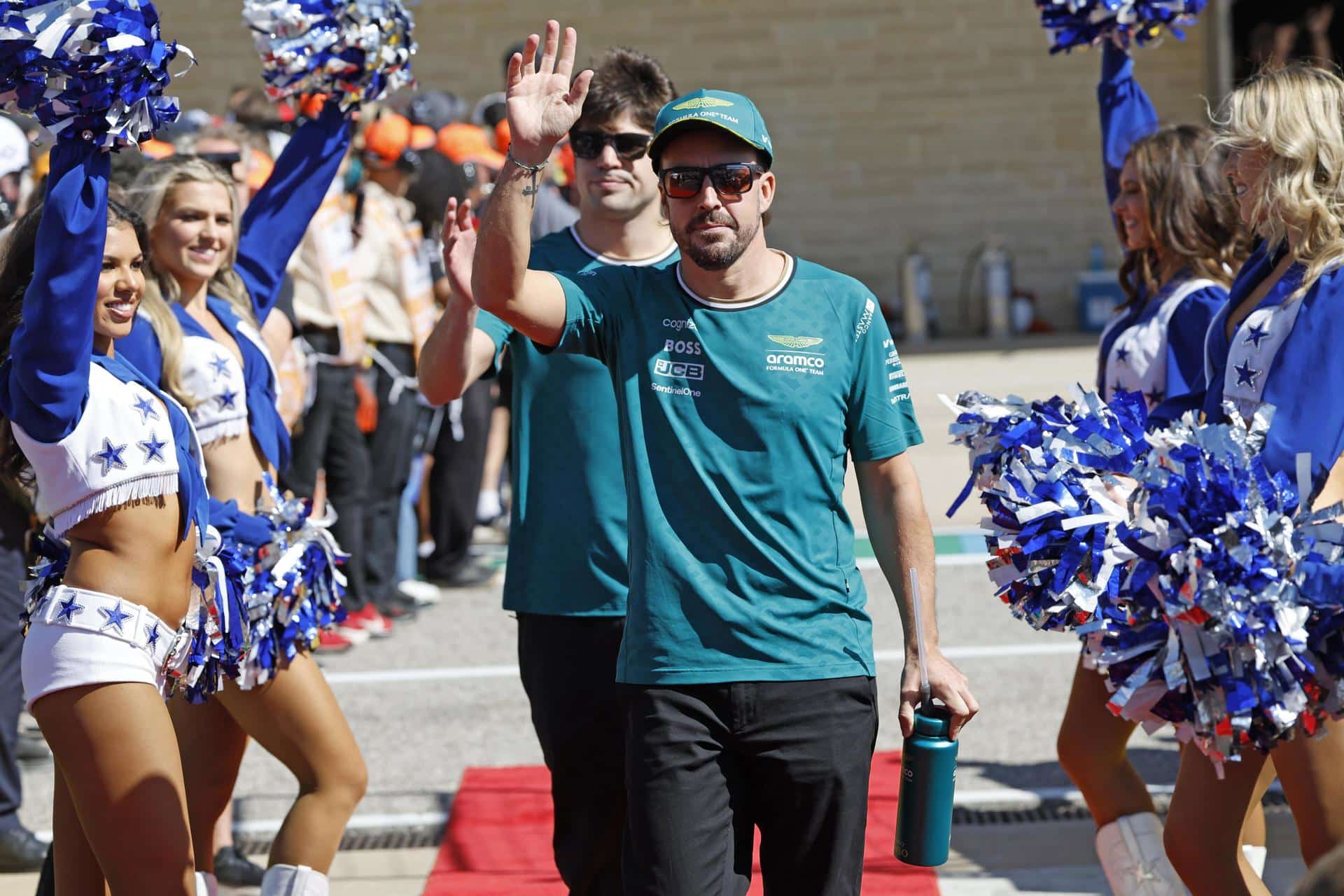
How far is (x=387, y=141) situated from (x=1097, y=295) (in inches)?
366

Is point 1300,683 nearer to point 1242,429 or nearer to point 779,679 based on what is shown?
point 1242,429

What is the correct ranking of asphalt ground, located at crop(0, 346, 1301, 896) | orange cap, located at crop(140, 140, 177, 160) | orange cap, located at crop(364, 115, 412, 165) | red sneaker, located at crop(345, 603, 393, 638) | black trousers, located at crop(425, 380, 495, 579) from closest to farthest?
asphalt ground, located at crop(0, 346, 1301, 896) < orange cap, located at crop(140, 140, 177, 160) < red sneaker, located at crop(345, 603, 393, 638) < orange cap, located at crop(364, 115, 412, 165) < black trousers, located at crop(425, 380, 495, 579)

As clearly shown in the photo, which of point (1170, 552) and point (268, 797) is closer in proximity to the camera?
point (1170, 552)

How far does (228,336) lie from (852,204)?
12.6 metres

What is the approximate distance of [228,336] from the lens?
13.5ft

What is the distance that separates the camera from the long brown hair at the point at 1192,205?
4367 mm

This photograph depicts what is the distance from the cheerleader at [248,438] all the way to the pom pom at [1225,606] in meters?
1.81

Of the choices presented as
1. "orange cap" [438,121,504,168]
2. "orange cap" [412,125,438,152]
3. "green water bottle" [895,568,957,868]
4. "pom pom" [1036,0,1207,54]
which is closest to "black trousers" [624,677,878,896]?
"green water bottle" [895,568,957,868]

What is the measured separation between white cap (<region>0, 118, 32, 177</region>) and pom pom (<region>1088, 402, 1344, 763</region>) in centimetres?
419

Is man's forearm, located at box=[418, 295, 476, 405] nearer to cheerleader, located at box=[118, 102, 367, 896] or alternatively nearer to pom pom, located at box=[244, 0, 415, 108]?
cheerleader, located at box=[118, 102, 367, 896]

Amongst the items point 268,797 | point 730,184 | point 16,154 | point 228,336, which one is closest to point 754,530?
point 730,184

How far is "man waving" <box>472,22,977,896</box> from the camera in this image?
2994mm

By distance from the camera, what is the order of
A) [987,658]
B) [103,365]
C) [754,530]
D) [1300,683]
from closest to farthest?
1. [1300,683]
2. [754,530]
3. [103,365]
4. [987,658]

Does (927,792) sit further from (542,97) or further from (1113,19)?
(1113,19)
